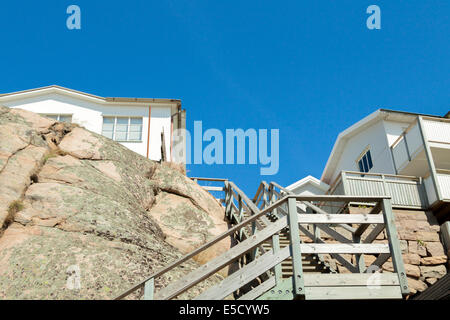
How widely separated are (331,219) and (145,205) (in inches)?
263

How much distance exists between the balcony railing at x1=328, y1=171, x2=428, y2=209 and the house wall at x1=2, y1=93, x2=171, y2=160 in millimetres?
7873

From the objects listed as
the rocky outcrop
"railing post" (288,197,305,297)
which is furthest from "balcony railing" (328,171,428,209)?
"railing post" (288,197,305,297)

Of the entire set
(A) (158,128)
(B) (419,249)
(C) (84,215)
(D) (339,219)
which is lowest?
(D) (339,219)

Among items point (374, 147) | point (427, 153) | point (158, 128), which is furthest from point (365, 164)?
point (158, 128)

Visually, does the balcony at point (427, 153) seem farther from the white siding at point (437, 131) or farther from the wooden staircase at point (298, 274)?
the wooden staircase at point (298, 274)

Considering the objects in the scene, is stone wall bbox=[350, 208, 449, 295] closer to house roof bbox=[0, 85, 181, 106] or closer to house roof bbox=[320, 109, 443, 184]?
house roof bbox=[320, 109, 443, 184]

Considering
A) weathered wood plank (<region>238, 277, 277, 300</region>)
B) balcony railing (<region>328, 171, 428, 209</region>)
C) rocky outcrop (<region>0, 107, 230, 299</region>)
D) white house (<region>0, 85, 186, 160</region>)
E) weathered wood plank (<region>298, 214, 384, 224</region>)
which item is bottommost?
weathered wood plank (<region>238, 277, 277, 300</region>)

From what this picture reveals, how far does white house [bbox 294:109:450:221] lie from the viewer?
66.6ft

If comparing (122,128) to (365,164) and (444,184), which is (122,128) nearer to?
(365,164)

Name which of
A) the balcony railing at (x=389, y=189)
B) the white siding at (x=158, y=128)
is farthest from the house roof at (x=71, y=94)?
the balcony railing at (x=389, y=189)

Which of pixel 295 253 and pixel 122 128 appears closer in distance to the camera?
pixel 295 253

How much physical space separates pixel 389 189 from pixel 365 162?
18.0ft

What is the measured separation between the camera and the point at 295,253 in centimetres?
684

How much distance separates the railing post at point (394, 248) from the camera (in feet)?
22.0
